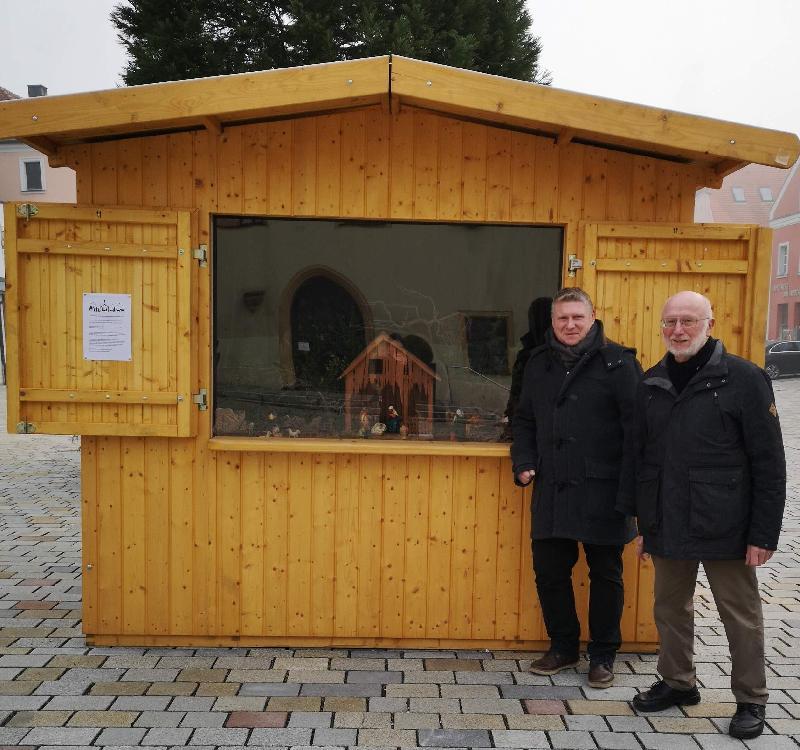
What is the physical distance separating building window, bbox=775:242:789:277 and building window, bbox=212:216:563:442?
125ft

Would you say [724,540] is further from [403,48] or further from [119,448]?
[403,48]

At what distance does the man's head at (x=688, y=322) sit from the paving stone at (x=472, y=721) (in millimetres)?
1953

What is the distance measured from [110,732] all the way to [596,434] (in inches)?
108

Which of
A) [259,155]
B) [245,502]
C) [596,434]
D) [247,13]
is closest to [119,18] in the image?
[247,13]

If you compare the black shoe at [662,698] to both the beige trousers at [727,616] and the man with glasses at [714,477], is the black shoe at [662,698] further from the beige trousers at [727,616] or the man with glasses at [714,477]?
the man with glasses at [714,477]

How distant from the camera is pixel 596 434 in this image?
3758 millimetres

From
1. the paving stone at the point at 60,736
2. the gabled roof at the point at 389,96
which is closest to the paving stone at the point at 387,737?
the paving stone at the point at 60,736

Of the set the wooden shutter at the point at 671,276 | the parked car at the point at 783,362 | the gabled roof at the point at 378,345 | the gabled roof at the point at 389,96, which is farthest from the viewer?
the parked car at the point at 783,362

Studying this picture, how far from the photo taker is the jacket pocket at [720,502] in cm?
324

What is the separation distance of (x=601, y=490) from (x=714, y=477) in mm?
633

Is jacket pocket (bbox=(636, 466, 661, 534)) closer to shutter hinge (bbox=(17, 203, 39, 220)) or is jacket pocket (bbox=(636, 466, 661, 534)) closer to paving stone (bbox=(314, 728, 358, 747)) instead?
paving stone (bbox=(314, 728, 358, 747))

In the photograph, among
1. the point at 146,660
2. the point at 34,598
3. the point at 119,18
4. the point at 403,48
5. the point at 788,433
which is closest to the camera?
the point at 146,660

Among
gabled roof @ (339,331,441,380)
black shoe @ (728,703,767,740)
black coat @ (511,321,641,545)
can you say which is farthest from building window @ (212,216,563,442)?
black shoe @ (728,703,767,740)

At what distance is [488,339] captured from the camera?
172 inches
